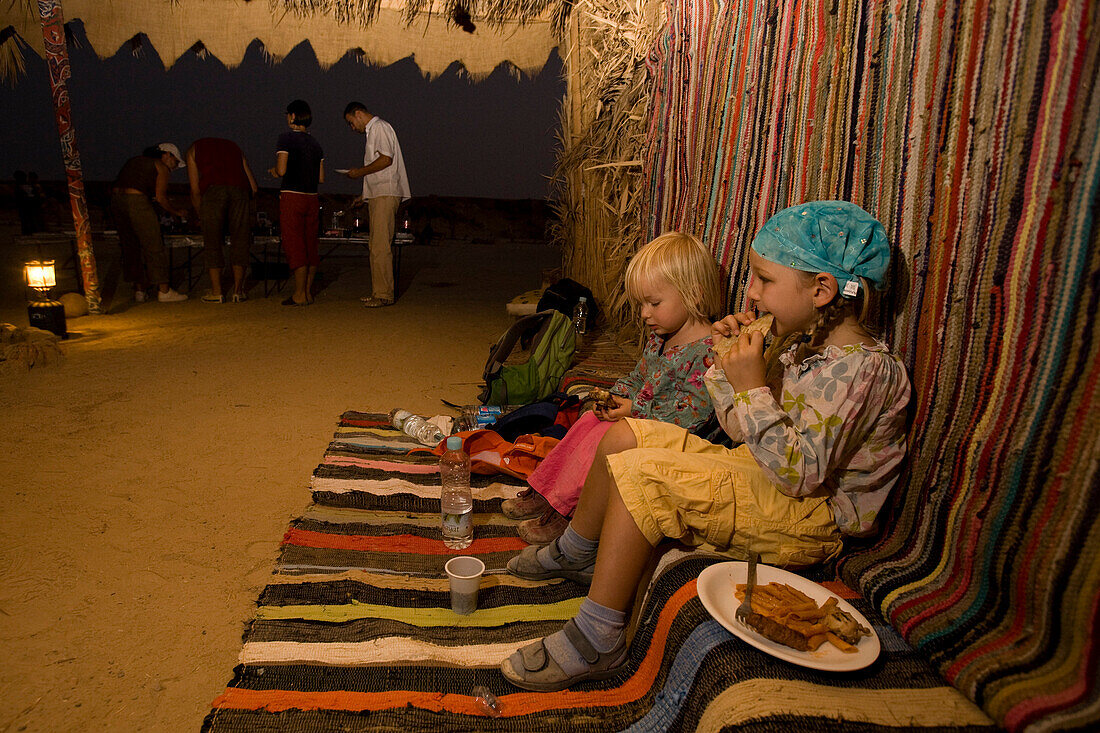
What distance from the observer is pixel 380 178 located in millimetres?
6703

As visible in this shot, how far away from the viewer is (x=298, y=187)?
6707mm

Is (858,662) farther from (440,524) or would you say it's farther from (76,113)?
(76,113)

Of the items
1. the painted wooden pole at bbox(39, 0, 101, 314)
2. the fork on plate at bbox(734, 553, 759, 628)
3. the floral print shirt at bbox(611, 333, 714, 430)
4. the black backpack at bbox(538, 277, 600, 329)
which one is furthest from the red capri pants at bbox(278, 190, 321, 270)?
the fork on plate at bbox(734, 553, 759, 628)

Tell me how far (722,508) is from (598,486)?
370 millimetres

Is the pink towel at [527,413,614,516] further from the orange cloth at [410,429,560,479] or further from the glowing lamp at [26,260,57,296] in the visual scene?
the glowing lamp at [26,260,57,296]

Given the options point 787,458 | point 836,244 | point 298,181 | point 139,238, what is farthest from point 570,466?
point 139,238

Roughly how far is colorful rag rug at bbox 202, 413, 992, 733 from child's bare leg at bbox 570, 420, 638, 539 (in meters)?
0.24

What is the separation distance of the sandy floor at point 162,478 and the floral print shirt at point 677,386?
1514 mm

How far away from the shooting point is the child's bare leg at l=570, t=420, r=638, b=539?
6.21ft

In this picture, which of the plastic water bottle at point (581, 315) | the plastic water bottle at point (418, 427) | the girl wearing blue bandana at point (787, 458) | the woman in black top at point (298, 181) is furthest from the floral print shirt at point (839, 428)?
the woman in black top at point (298, 181)

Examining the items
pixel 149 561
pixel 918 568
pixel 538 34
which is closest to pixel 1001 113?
pixel 918 568

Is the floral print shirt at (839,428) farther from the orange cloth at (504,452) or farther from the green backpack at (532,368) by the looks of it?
the green backpack at (532,368)

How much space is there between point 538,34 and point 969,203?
7235 millimetres

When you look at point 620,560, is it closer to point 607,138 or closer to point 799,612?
point 799,612
